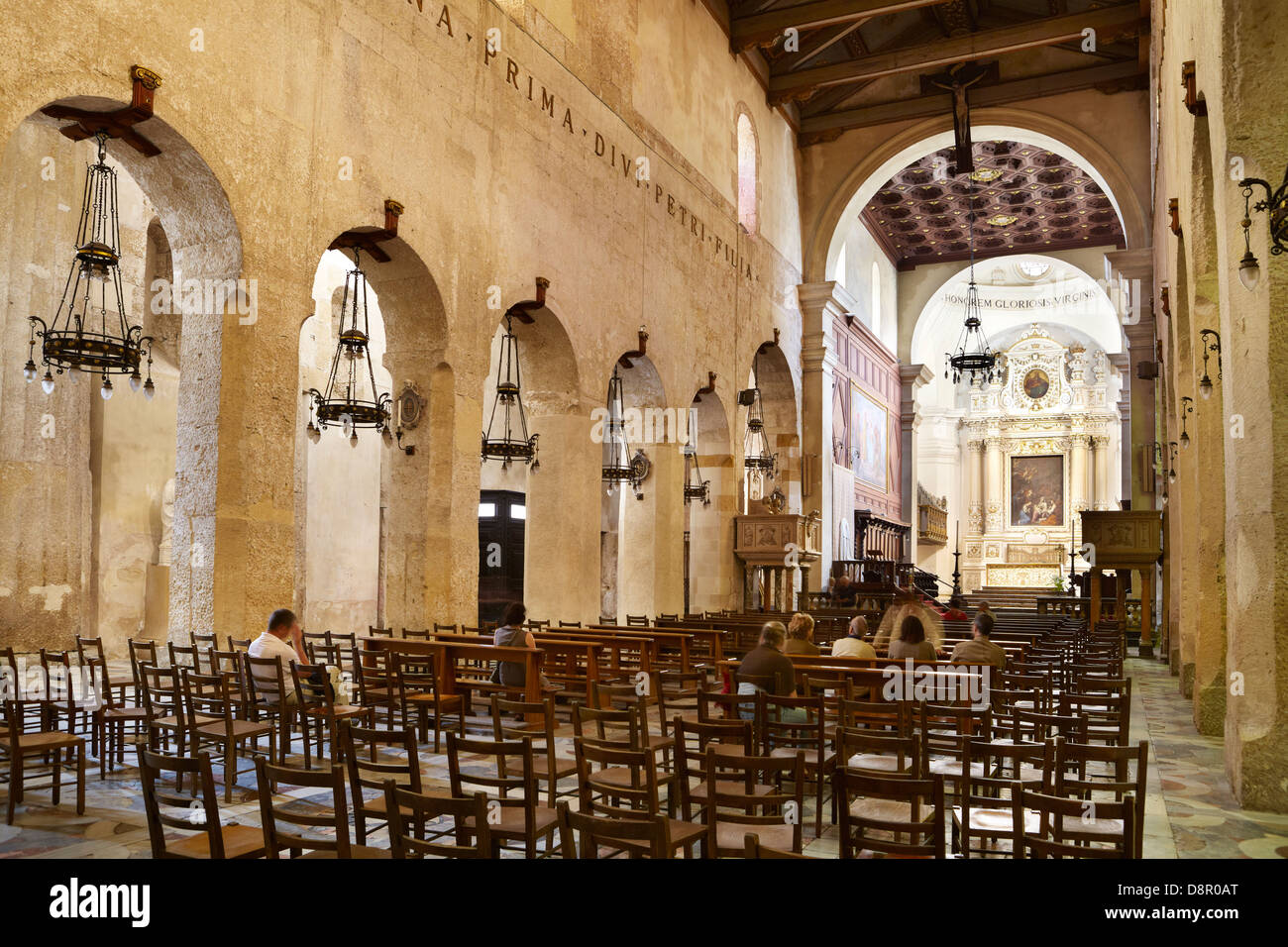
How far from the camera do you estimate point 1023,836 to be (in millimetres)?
3273

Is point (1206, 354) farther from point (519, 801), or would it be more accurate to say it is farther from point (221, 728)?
point (221, 728)

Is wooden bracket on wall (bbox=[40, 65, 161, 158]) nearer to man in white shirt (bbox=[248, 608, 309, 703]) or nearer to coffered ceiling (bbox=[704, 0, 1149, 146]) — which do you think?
man in white shirt (bbox=[248, 608, 309, 703])

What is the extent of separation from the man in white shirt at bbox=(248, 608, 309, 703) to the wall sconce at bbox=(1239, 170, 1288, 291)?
6.22 metres

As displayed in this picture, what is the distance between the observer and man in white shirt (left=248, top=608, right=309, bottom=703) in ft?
23.1

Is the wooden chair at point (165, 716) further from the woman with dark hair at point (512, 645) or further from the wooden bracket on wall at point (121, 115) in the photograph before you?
the wooden bracket on wall at point (121, 115)

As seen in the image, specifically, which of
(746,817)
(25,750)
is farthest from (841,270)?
(746,817)

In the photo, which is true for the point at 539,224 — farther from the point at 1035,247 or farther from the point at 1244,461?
the point at 1035,247

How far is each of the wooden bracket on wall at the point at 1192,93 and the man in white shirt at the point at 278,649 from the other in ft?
25.9

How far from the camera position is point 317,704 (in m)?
6.98

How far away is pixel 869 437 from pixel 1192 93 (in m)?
20.8

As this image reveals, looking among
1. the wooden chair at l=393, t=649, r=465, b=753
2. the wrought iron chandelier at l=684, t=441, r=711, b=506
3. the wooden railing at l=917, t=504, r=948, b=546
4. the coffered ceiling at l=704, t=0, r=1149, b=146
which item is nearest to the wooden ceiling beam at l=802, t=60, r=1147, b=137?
the coffered ceiling at l=704, t=0, r=1149, b=146

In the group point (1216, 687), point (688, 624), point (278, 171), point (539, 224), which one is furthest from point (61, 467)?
point (1216, 687)

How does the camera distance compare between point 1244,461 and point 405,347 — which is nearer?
point 1244,461
